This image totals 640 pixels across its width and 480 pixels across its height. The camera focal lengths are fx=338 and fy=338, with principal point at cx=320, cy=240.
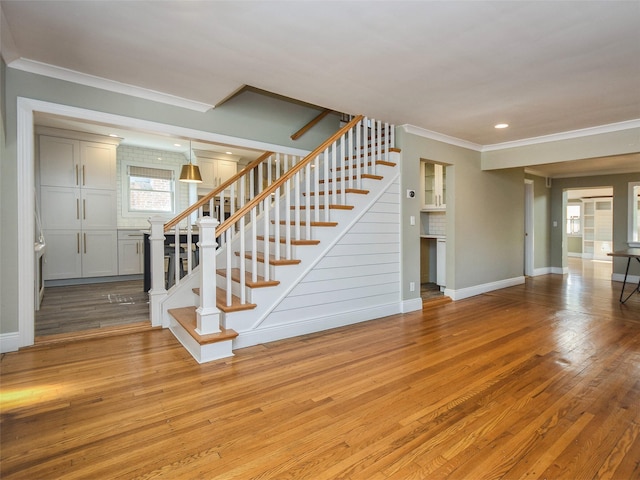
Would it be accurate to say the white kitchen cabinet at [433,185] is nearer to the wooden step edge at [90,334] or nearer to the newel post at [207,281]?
the newel post at [207,281]

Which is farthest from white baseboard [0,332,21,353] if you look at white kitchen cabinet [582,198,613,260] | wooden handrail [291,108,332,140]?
white kitchen cabinet [582,198,613,260]

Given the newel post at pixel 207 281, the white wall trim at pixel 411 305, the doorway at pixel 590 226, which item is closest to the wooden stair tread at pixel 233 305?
the newel post at pixel 207 281

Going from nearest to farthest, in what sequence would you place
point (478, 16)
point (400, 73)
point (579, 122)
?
point (478, 16) → point (400, 73) → point (579, 122)

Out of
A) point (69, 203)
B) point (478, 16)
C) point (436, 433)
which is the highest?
point (478, 16)

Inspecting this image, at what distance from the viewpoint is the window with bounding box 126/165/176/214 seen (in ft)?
22.1

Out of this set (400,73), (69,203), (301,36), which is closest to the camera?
(301,36)

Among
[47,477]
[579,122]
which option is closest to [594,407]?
[47,477]

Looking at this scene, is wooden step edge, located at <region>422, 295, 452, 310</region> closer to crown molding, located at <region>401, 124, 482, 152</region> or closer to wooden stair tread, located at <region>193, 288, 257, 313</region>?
crown molding, located at <region>401, 124, 482, 152</region>

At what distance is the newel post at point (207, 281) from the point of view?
282 centimetres


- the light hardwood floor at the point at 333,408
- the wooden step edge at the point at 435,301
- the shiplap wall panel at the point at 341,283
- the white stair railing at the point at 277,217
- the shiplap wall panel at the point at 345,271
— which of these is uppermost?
the white stair railing at the point at 277,217

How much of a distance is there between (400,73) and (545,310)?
3624mm

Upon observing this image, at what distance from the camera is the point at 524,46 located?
7.83 ft

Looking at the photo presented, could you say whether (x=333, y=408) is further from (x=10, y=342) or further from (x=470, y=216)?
(x=470, y=216)

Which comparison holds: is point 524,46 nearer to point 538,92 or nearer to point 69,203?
point 538,92
